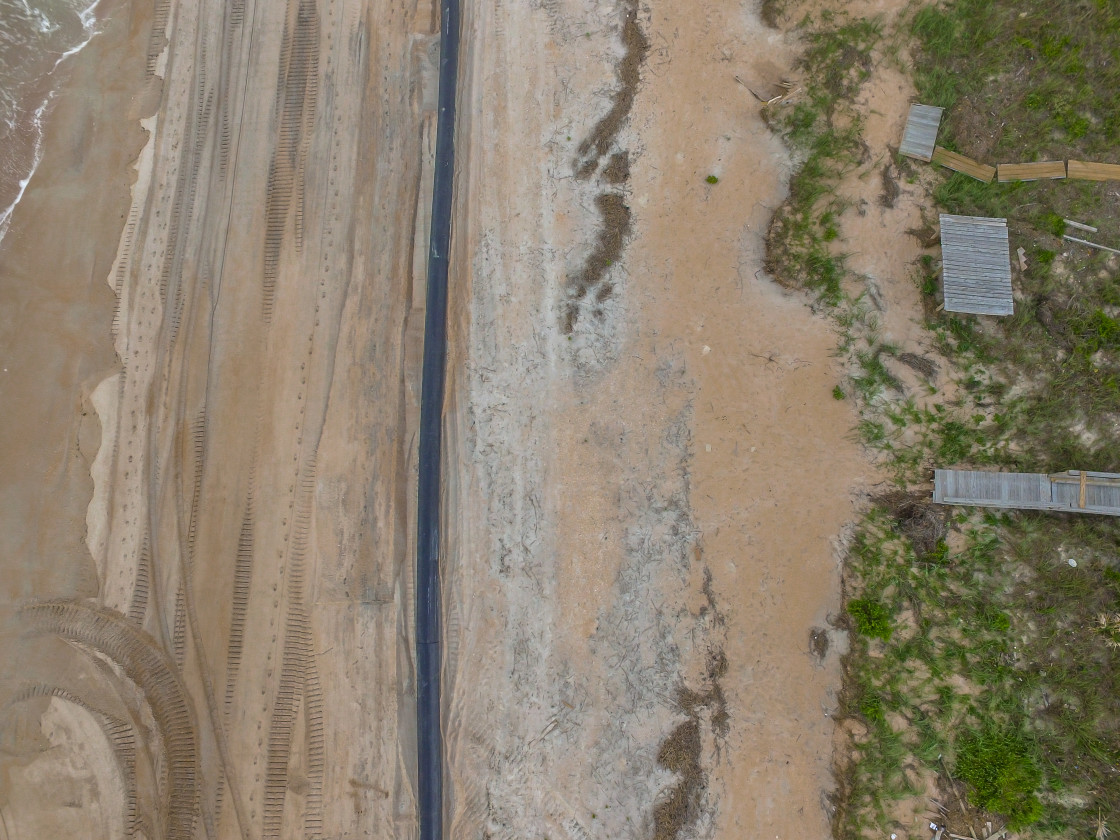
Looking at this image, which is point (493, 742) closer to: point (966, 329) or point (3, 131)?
point (966, 329)

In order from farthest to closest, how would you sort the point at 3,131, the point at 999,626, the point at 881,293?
the point at 3,131 < the point at 881,293 < the point at 999,626

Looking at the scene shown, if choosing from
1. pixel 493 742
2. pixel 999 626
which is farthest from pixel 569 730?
pixel 999 626

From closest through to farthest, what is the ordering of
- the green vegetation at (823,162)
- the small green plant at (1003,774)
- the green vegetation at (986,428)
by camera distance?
1. the small green plant at (1003,774)
2. the green vegetation at (986,428)
3. the green vegetation at (823,162)

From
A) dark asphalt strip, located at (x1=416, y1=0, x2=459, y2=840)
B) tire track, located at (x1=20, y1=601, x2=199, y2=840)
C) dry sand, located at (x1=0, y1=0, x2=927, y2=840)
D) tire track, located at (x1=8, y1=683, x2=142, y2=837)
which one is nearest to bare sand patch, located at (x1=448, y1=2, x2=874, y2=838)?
dry sand, located at (x1=0, y1=0, x2=927, y2=840)

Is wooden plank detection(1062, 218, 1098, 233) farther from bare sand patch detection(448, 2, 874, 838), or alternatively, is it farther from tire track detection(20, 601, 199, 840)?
tire track detection(20, 601, 199, 840)

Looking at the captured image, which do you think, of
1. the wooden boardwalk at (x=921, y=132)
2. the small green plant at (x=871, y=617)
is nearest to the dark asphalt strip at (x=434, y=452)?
the small green plant at (x=871, y=617)

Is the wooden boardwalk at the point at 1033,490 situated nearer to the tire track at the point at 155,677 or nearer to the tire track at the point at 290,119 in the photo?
the tire track at the point at 290,119

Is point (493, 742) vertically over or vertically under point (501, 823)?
over
